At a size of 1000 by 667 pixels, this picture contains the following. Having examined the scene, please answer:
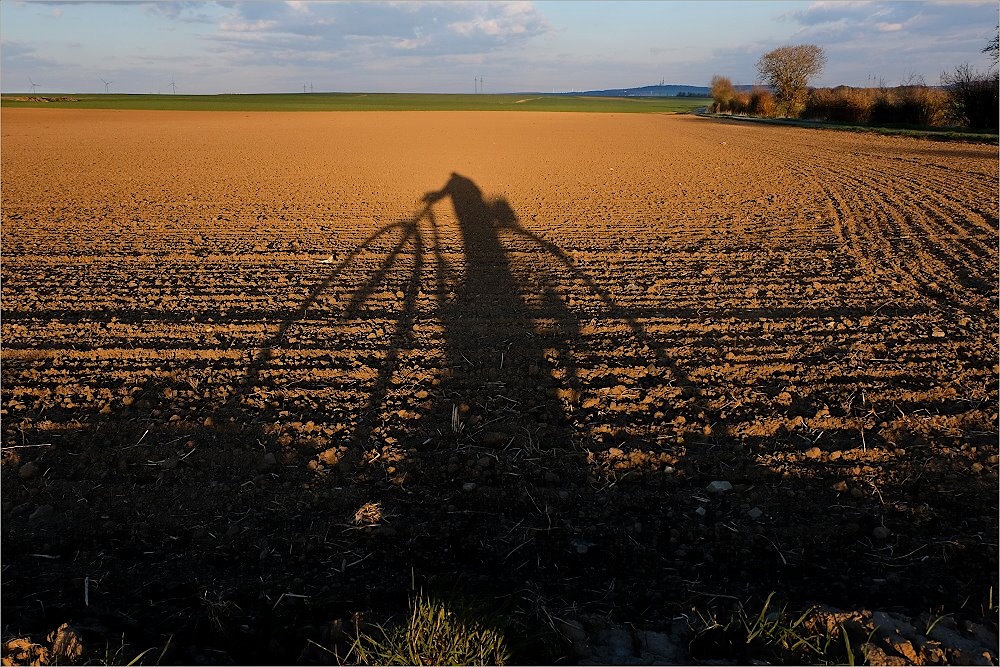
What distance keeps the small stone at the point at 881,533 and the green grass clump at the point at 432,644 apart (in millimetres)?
2226

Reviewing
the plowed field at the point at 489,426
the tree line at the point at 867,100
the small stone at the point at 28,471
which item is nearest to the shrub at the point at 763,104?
the tree line at the point at 867,100

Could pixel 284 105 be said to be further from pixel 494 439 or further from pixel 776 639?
pixel 776 639

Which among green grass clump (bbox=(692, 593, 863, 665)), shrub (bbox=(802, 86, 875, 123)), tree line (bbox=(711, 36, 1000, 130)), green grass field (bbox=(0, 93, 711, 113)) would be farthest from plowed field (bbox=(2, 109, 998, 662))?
green grass field (bbox=(0, 93, 711, 113))

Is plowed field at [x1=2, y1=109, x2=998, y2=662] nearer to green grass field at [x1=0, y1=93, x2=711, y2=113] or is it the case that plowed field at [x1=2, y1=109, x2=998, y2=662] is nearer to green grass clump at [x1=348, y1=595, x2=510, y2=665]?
green grass clump at [x1=348, y1=595, x2=510, y2=665]

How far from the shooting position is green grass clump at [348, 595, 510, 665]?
2408 millimetres

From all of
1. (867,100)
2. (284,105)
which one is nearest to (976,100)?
(867,100)

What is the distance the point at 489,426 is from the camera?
454 centimetres

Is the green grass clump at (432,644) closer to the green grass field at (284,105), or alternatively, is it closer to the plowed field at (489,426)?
the plowed field at (489,426)

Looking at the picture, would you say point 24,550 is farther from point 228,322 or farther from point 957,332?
point 957,332

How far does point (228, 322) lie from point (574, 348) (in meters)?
3.66

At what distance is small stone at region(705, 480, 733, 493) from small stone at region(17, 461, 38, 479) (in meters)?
4.29

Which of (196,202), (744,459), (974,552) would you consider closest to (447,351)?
(744,459)

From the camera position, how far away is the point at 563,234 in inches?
424

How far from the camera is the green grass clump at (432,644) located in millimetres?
2408
